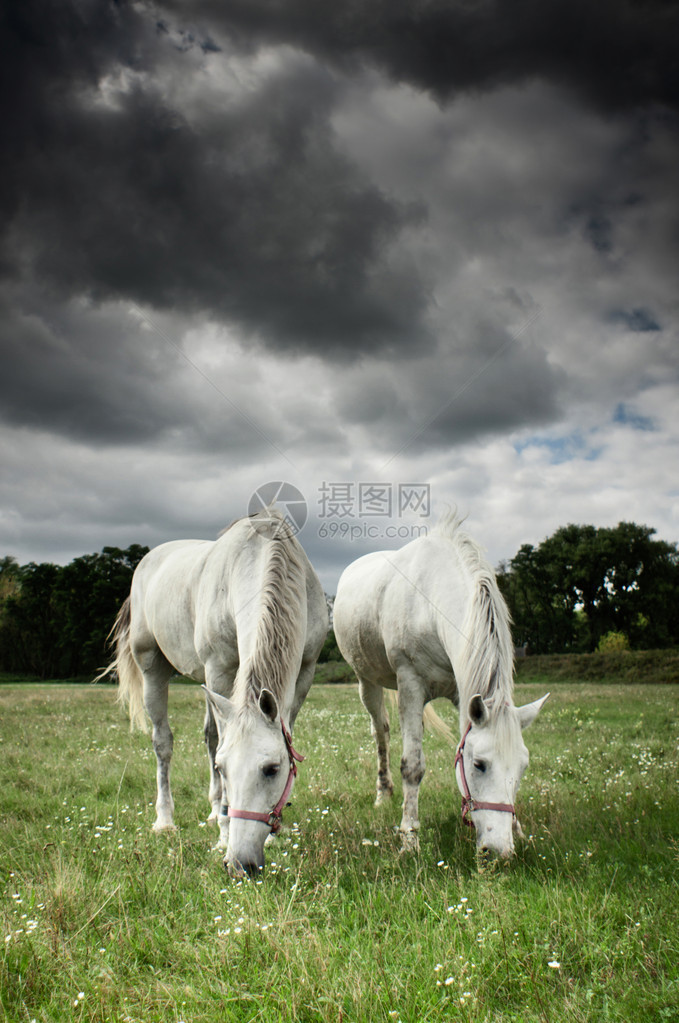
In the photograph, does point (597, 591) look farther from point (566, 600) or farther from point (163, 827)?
point (163, 827)

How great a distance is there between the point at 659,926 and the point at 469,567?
9.02 feet

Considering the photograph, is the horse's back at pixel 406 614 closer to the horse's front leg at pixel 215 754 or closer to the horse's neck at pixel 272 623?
the horse's neck at pixel 272 623

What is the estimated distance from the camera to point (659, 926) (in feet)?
9.82

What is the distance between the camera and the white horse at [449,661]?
13.2 ft

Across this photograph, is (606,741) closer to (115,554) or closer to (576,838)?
(576,838)

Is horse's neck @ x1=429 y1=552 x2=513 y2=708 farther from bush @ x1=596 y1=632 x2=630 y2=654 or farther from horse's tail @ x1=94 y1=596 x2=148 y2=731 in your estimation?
bush @ x1=596 y1=632 x2=630 y2=654

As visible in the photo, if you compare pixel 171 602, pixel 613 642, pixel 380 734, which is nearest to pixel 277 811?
pixel 171 602

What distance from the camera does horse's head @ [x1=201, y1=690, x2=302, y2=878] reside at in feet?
12.3

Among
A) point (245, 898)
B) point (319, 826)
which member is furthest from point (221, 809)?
point (245, 898)

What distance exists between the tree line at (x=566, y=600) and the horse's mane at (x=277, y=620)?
39.8 meters

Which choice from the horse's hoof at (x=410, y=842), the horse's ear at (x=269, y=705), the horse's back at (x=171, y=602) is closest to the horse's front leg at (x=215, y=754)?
the horse's back at (x=171, y=602)

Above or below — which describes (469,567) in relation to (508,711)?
above

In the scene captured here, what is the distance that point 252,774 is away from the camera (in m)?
3.86

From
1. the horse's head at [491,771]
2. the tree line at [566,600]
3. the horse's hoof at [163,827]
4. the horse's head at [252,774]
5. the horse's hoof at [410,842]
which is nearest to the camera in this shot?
the horse's head at [252,774]
